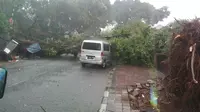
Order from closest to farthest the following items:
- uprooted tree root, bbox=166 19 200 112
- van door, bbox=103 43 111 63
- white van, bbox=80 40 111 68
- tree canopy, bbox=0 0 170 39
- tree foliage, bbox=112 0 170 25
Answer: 1. uprooted tree root, bbox=166 19 200 112
2. white van, bbox=80 40 111 68
3. van door, bbox=103 43 111 63
4. tree canopy, bbox=0 0 170 39
5. tree foliage, bbox=112 0 170 25

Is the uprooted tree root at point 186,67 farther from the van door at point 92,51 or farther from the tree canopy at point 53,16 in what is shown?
the tree canopy at point 53,16

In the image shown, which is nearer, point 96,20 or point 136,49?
point 136,49

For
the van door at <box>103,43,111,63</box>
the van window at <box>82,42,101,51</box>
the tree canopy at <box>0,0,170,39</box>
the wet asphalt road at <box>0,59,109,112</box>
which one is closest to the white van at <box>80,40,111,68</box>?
the van window at <box>82,42,101,51</box>

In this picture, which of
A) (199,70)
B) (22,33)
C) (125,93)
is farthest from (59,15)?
(199,70)

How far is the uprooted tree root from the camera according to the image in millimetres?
3232

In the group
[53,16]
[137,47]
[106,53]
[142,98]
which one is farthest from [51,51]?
[142,98]

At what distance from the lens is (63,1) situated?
24.8 m

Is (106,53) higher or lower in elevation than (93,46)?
lower

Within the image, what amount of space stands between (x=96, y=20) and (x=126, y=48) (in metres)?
12.5

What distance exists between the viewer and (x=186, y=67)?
338 cm

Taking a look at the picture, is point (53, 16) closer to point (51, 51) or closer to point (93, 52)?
point (51, 51)

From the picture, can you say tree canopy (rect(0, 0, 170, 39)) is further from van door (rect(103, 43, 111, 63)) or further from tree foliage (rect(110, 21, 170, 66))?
van door (rect(103, 43, 111, 63))

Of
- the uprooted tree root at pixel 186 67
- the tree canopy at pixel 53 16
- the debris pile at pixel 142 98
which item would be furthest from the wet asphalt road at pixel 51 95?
the tree canopy at pixel 53 16

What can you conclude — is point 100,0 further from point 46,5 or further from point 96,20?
point 46,5
